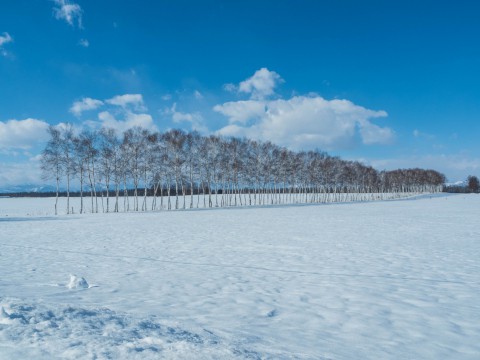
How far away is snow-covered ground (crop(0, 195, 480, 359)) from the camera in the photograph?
455 centimetres

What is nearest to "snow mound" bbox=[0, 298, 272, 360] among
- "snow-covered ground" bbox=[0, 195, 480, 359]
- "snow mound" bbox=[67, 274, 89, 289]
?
"snow-covered ground" bbox=[0, 195, 480, 359]

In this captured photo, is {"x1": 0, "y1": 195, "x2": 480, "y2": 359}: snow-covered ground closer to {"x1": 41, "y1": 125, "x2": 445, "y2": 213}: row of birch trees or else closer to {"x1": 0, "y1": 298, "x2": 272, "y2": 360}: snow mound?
{"x1": 0, "y1": 298, "x2": 272, "y2": 360}: snow mound

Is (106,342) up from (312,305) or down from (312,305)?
up

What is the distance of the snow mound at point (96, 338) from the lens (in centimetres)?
407

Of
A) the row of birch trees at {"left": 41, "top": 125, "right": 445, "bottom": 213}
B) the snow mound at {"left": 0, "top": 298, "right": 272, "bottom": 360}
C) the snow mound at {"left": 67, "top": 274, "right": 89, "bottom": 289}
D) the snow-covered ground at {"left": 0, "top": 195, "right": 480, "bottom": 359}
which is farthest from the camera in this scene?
the row of birch trees at {"left": 41, "top": 125, "right": 445, "bottom": 213}

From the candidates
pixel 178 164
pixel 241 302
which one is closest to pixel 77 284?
pixel 241 302

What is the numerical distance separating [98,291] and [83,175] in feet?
151

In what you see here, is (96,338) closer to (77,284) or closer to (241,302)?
(241,302)

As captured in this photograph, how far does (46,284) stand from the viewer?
28.6 ft

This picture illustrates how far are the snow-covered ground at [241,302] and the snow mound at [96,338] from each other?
0.06ft

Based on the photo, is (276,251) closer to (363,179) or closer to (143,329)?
(143,329)

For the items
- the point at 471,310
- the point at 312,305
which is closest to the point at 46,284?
the point at 312,305

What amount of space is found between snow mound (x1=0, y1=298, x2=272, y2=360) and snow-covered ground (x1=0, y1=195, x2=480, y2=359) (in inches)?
0.7

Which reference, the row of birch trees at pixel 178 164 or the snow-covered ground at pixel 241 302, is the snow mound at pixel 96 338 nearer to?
the snow-covered ground at pixel 241 302
